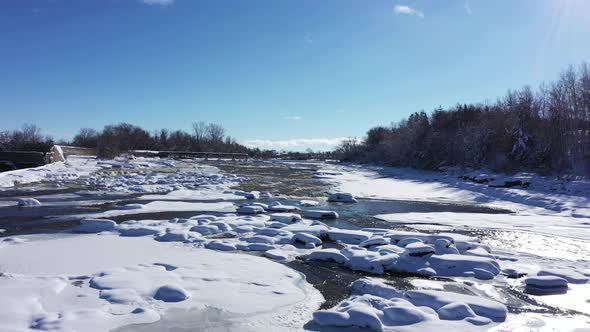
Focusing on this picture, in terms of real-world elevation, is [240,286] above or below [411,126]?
below

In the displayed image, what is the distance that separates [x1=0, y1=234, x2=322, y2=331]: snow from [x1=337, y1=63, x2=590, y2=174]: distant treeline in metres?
27.6

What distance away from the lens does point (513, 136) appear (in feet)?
123

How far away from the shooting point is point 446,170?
43406 mm

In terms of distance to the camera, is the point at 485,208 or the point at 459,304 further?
the point at 485,208

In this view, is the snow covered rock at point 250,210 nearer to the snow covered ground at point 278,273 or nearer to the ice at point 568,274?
the snow covered ground at point 278,273

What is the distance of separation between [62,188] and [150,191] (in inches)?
199

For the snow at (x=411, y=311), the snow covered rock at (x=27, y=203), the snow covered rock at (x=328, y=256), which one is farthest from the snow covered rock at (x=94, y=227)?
the snow at (x=411, y=311)

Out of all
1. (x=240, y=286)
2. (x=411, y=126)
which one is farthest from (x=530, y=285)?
(x=411, y=126)

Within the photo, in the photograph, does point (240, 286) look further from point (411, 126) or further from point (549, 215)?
point (411, 126)

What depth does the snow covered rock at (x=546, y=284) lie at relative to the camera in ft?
21.7

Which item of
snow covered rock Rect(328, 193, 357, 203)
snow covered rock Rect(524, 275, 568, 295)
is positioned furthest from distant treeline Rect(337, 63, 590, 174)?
snow covered rock Rect(524, 275, 568, 295)

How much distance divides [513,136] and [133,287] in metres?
39.0

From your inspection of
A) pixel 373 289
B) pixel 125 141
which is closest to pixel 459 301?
pixel 373 289

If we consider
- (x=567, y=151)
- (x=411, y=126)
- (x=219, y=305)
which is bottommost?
(x=219, y=305)
